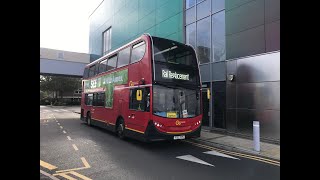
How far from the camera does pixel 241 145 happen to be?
9398mm

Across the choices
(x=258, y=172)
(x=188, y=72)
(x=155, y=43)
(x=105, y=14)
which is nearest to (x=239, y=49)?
(x=188, y=72)

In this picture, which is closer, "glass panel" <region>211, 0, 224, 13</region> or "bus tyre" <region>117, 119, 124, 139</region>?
"bus tyre" <region>117, 119, 124, 139</region>

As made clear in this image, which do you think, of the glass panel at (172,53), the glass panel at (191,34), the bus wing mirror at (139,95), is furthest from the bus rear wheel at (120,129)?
the glass panel at (191,34)

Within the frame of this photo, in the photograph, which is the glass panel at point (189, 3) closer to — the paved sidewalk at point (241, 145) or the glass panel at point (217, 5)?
the glass panel at point (217, 5)

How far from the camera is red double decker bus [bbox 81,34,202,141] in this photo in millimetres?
8680

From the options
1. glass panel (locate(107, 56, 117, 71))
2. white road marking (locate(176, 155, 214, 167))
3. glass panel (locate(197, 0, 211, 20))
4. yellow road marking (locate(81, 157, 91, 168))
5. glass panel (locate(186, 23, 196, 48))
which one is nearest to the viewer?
yellow road marking (locate(81, 157, 91, 168))

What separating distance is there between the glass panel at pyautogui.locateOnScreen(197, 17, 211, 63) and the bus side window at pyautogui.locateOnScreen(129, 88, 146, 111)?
616cm

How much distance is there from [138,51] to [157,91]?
215 cm

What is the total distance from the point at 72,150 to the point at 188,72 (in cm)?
531

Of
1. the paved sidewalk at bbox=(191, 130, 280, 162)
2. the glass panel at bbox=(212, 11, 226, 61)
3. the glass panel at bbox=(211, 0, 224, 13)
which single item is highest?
the glass panel at bbox=(211, 0, 224, 13)

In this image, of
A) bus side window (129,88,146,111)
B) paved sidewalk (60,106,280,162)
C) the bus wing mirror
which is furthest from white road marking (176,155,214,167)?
the bus wing mirror

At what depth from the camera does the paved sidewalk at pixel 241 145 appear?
8184 mm

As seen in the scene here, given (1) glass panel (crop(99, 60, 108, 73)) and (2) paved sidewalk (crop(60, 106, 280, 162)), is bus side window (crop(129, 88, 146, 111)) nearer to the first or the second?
(2) paved sidewalk (crop(60, 106, 280, 162))
